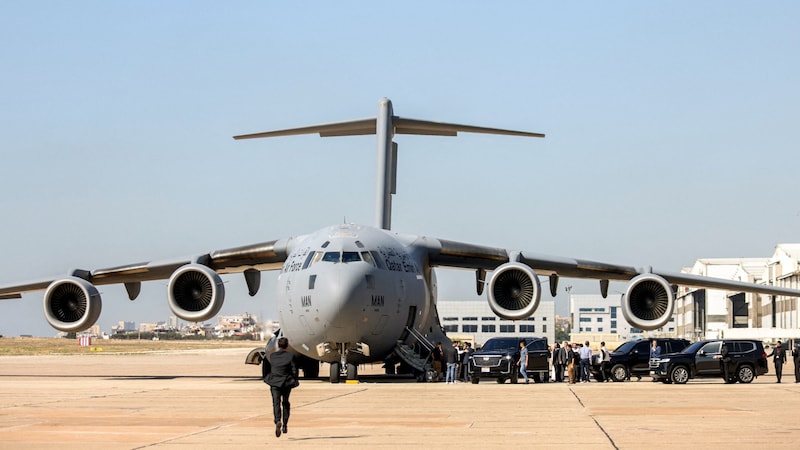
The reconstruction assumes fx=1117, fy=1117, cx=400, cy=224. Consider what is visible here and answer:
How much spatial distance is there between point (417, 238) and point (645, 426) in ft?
50.7

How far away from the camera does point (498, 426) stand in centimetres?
1420

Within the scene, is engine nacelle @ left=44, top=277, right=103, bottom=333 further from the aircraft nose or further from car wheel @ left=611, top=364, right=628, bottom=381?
car wheel @ left=611, top=364, right=628, bottom=381

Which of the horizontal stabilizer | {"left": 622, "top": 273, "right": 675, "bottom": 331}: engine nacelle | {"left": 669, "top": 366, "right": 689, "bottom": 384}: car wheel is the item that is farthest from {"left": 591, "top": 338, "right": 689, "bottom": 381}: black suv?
the horizontal stabilizer

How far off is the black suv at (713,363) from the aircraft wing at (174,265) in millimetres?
10026

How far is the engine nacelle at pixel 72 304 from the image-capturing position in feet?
91.0

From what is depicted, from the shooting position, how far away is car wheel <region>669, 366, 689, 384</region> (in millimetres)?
27344

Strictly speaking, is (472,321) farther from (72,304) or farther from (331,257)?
(331,257)

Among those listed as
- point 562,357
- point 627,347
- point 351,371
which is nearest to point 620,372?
point 627,347

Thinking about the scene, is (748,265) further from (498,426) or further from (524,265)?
(498,426)

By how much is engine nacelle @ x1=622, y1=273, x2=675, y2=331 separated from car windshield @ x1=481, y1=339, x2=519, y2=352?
2995 mm

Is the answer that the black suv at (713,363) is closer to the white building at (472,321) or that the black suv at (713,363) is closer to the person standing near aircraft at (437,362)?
the person standing near aircraft at (437,362)

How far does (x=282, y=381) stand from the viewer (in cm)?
1330

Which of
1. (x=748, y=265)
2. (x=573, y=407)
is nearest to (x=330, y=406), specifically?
(x=573, y=407)

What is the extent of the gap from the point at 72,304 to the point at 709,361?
52.4ft
